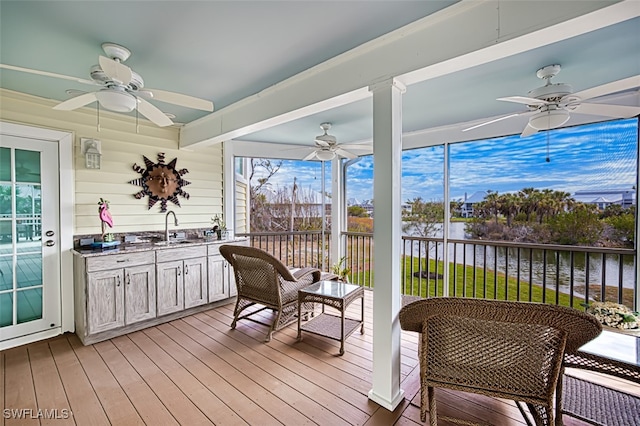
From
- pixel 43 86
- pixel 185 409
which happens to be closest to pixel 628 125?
pixel 185 409

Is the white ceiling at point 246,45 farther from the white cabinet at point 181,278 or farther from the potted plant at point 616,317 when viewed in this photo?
the potted plant at point 616,317

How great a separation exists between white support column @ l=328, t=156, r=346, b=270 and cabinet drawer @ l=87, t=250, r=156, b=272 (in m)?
3.03

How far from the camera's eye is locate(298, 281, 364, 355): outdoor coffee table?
9.58 ft

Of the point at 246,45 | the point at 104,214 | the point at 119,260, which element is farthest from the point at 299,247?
the point at 246,45

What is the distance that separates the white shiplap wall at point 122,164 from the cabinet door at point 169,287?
832 mm

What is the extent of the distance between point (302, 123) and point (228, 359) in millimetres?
3011

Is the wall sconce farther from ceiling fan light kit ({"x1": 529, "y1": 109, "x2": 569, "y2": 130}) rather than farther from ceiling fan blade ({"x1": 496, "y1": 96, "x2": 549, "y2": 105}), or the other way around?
ceiling fan light kit ({"x1": 529, "y1": 109, "x2": 569, "y2": 130})

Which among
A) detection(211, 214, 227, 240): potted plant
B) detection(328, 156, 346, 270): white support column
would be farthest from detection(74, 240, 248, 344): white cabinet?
detection(328, 156, 346, 270): white support column

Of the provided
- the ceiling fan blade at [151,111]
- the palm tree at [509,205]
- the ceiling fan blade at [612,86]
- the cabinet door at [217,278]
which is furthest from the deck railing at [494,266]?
the ceiling fan blade at [151,111]

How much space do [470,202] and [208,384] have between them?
3.96m

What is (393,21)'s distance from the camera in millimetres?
1853

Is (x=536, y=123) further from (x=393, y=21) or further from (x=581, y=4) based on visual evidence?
(x=393, y=21)

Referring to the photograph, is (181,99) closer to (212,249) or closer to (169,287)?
(212,249)

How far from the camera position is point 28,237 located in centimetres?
311
